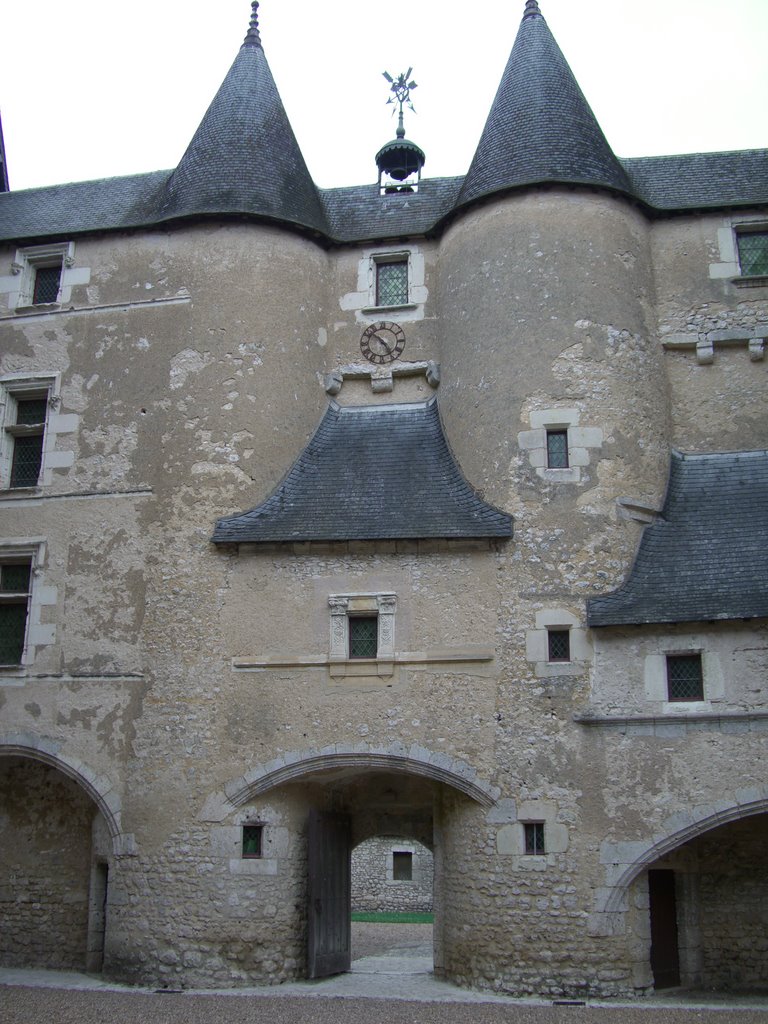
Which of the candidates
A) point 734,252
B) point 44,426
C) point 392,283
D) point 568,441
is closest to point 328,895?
point 568,441

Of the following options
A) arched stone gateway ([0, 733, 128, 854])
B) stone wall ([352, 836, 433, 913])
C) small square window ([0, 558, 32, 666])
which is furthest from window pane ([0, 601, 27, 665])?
stone wall ([352, 836, 433, 913])

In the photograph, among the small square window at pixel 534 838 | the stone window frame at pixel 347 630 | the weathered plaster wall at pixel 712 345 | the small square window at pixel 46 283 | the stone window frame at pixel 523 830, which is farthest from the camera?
the small square window at pixel 46 283

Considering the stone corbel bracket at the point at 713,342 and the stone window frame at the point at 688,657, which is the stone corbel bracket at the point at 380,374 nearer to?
the stone corbel bracket at the point at 713,342

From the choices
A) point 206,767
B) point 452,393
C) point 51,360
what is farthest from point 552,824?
point 51,360

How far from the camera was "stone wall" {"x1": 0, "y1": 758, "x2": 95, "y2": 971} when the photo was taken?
13.9 meters

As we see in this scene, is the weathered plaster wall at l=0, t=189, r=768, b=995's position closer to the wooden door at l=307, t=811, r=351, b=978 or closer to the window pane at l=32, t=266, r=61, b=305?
the wooden door at l=307, t=811, r=351, b=978

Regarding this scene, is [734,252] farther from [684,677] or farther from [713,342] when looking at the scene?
[684,677]

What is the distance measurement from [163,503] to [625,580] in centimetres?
603

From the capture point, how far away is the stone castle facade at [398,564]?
12328 millimetres

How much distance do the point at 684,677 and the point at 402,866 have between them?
1405 cm

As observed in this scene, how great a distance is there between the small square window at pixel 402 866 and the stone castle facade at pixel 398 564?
1011cm

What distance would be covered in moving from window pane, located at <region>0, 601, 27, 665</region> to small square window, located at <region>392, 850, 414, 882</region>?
12876 millimetres

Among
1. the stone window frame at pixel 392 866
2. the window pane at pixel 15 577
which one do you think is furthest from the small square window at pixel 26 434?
the stone window frame at pixel 392 866

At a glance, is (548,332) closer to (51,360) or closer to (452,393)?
(452,393)
